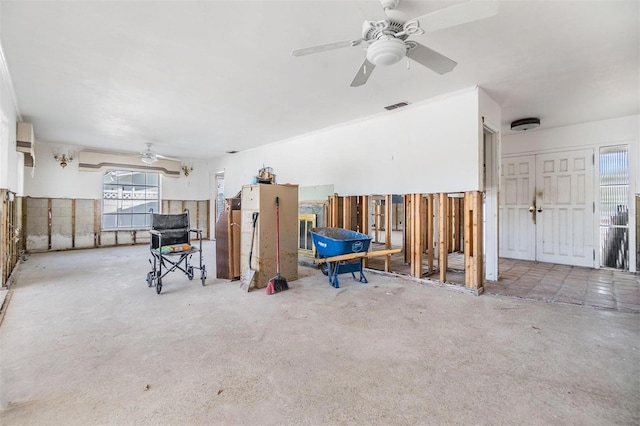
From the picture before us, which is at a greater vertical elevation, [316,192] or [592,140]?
[592,140]

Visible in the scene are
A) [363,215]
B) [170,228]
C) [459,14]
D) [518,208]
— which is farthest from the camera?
[518,208]

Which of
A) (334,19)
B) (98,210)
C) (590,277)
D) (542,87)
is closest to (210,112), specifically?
(334,19)

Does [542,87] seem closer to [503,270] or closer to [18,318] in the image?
[503,270]

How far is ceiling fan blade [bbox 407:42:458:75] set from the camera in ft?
7.85

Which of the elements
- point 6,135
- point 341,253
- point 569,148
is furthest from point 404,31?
point 6,135

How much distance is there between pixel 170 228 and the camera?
15.1 ft

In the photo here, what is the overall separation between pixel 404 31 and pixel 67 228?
31.2ft

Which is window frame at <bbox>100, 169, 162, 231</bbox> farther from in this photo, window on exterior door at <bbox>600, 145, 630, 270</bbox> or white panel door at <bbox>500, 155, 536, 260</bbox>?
window on exterior door at <bbox>600, 145, 630, 270</bbox>

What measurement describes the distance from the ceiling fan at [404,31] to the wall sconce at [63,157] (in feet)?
28.0

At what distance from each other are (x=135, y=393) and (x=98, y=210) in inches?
327

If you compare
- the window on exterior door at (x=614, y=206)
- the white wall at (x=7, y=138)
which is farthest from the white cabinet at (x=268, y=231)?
the window on exterior door at (x=614, y=206)

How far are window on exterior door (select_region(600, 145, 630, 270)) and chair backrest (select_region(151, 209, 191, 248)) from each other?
737 cm

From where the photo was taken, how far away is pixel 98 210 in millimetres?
8164

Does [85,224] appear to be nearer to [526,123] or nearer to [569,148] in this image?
[526,123]
